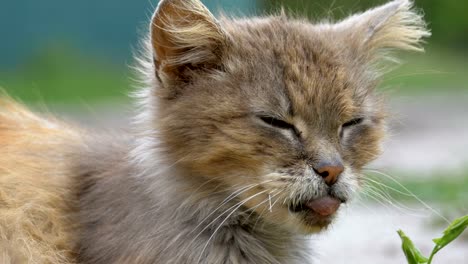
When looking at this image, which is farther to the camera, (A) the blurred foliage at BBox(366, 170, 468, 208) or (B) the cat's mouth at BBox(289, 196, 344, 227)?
(A) the blurred foliage at BBox(366, 170, 468, 208)

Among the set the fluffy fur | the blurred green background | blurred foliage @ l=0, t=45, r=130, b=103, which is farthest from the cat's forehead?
the blurred green background

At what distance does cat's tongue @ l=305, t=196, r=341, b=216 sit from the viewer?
455 cm

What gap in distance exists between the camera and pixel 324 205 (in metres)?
4.57

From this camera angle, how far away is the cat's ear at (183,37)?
15.7ft

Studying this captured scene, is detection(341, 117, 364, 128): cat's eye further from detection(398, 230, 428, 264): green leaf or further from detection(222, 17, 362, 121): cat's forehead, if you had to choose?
detection(398, 230, 428, 264): green leaf

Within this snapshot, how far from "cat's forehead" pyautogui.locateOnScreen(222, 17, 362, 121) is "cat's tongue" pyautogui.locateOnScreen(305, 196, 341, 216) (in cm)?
41

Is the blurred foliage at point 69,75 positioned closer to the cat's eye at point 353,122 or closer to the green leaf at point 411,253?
the cat's eye at point 353,122

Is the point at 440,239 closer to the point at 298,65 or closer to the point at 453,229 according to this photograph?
the point at 453,229

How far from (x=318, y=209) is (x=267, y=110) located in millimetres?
531

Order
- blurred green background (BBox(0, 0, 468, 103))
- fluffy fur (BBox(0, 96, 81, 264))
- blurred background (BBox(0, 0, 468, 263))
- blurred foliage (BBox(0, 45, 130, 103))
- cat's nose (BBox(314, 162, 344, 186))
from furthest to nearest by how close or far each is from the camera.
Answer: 1. blurred green background (BBox(0, 0, 468, 103))
2. blurred foliage (BBox(0, 45, 130, 103))
3. blurred background (BBox(0, 0, 468, 263))
4. fluffy fur (BBox(0, 96, 81, 264))
5. cat's nose (BBox(314, 162, 344, 186))

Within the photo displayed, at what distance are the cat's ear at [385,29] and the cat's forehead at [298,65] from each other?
24 centimetres

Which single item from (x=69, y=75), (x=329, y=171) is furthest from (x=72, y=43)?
(x=329, y=171)

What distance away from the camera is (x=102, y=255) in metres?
4.78

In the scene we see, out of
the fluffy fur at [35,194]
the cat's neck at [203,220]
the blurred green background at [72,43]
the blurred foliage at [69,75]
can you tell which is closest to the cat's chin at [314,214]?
the cat's neck at [203,220]
